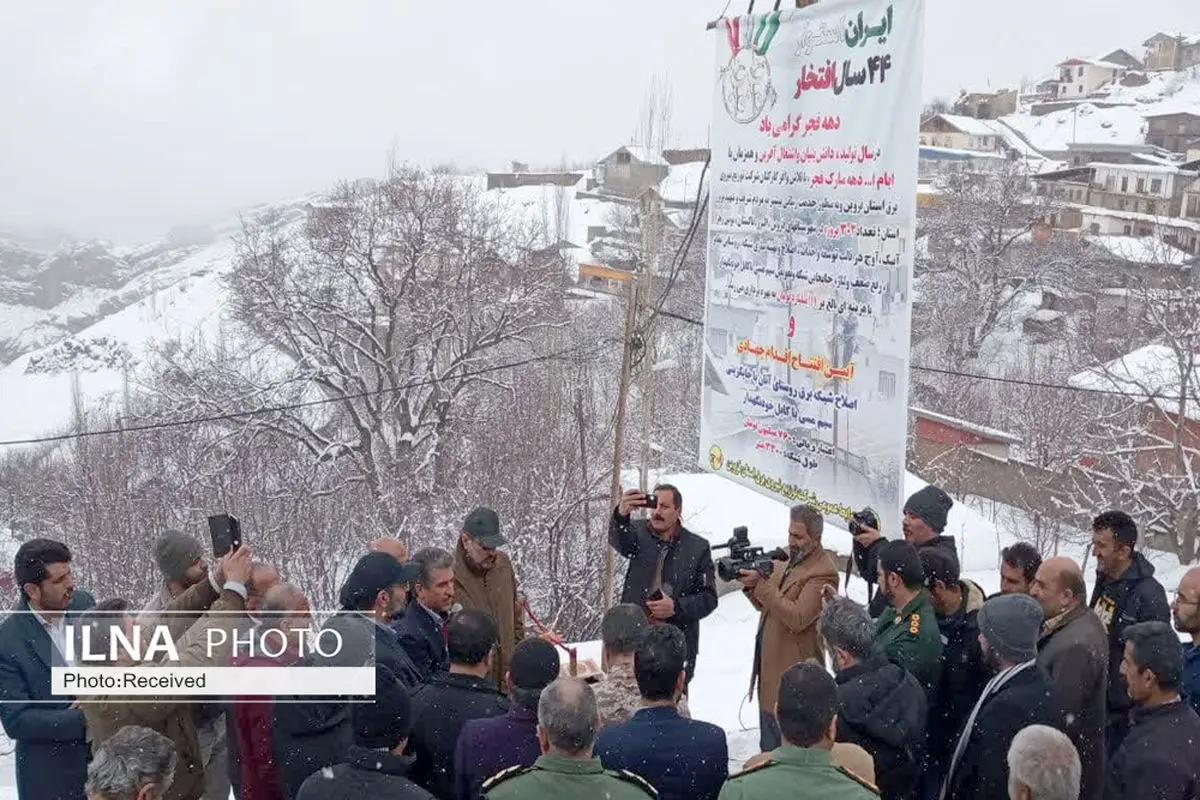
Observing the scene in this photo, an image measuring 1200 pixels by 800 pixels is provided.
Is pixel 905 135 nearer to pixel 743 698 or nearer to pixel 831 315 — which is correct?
pixel 831 315

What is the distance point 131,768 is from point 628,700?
1484 millimetres

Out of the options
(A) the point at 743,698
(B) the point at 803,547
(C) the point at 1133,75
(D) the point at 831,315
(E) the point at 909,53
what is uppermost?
(C) the point at 1133,75

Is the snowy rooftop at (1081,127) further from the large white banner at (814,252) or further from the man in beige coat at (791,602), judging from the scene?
the man in beige coat at (791,602)

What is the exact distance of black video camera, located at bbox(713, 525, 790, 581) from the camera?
4.50 meters

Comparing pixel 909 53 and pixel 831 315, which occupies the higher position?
pixel 909 53

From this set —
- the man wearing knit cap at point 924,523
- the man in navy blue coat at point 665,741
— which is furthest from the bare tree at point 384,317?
the man in navy blue coat at point 665,741

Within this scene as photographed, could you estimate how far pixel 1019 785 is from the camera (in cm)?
266

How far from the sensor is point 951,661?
12.8 ft

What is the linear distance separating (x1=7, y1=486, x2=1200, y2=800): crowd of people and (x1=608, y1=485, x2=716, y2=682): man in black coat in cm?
39

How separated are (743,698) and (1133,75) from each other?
9457 centimetres

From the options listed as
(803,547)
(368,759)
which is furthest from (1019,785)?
(803,547)

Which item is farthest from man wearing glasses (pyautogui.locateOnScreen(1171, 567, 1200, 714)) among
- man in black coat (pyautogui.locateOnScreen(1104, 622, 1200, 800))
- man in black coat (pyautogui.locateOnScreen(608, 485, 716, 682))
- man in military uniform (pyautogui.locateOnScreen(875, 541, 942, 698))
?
man in black coat (pyautogui.locateOnScreen(608, 485, 716, 682))

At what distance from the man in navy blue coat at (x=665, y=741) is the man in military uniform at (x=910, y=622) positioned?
3.42 feet

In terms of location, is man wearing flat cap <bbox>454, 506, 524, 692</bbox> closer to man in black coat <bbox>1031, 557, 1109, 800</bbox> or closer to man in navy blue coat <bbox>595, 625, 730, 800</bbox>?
man in navy blue coat <bbox>595, 625, 730, 800</bbox>
